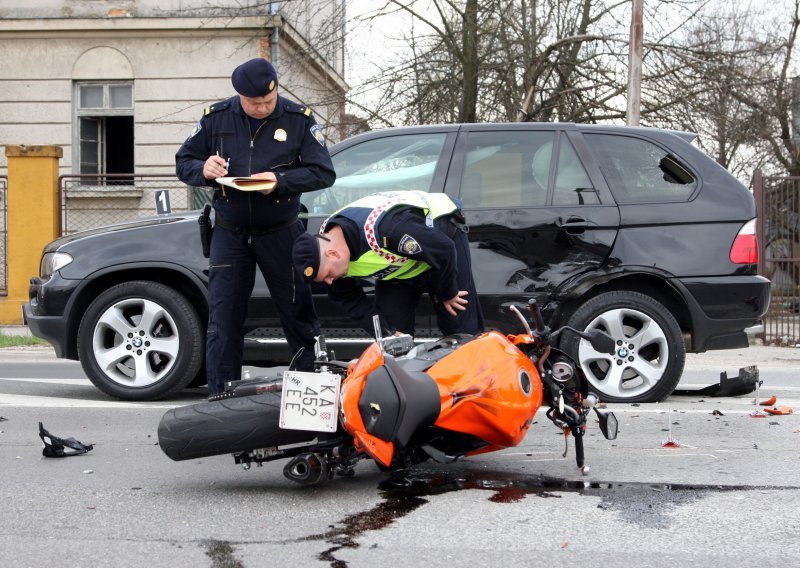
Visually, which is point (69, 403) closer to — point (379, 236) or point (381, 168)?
point (381, 168)

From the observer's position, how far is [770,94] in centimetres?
2352

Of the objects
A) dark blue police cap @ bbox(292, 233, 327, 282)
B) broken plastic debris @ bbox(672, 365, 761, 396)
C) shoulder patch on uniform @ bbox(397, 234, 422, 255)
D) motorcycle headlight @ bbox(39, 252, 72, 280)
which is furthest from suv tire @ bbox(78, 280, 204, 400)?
broken plastic debris @ bbox(672, 365, 761, 396)

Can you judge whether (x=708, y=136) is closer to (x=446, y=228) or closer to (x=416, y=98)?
(x=416, y=98)

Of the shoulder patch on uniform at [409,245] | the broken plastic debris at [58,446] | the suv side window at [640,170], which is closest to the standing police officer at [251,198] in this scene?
the broken plastic debris at [58,446]

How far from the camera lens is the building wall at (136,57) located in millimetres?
19266

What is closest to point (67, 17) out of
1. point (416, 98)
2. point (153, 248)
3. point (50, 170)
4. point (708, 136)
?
point (50, 170)

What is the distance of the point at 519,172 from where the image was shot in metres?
6.54

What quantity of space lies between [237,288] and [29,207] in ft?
36.2

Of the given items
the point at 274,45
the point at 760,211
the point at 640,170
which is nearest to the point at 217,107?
the point at 640,170

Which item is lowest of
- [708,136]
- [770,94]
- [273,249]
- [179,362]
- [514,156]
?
[179,362]

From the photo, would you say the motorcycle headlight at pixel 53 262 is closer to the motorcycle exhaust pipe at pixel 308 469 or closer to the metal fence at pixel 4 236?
the motorcycle exhaust pipe at pixel 308 469

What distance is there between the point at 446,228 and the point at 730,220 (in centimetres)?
247

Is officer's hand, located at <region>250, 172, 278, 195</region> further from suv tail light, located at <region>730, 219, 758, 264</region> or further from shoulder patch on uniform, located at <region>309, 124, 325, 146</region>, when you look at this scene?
suv tail light, located at <region>730, 219, 758, 264</region>

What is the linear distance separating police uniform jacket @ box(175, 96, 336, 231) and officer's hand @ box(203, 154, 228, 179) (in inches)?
3.8
